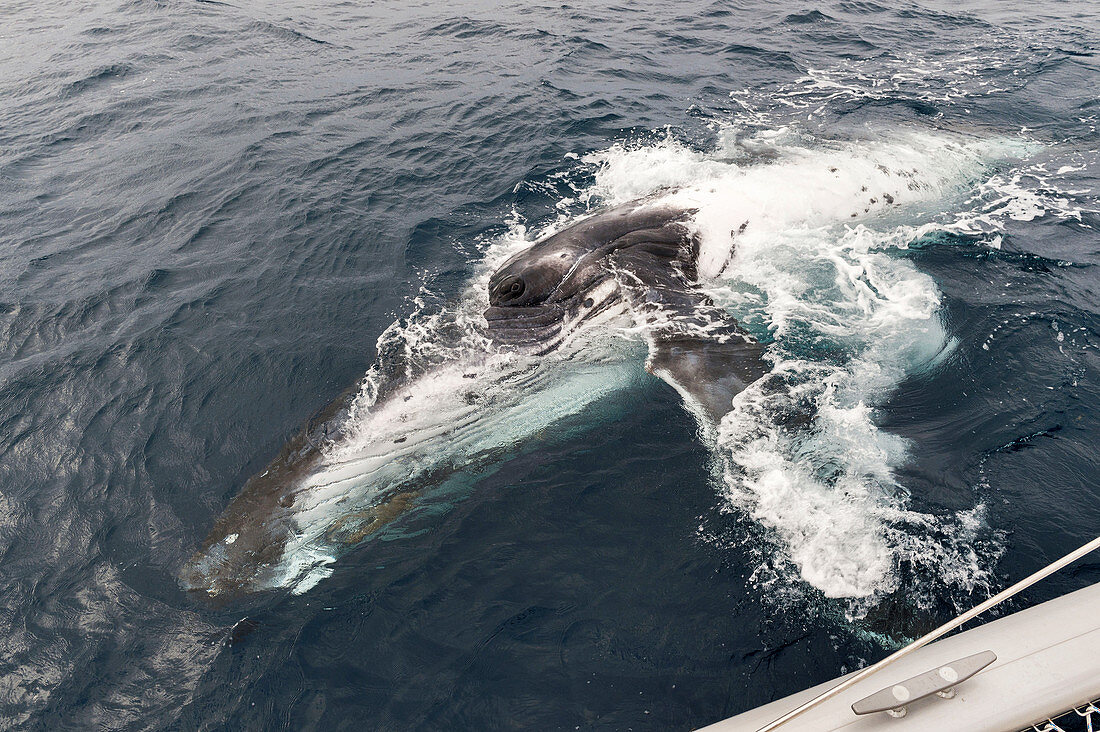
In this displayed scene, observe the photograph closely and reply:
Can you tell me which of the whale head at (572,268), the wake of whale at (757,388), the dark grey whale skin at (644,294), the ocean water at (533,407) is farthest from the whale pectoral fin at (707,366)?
the whale head at (572,268)

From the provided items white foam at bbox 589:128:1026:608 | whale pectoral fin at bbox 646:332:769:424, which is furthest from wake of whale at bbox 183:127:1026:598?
whale pectoral fin at bbox 646:332:769:424

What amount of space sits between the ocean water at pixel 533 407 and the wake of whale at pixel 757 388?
0.06 m

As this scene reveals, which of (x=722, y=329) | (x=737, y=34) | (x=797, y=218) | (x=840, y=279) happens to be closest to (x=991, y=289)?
(x=840, y=279)

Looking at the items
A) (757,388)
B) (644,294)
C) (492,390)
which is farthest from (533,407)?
(757,388)

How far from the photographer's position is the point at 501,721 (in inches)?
236

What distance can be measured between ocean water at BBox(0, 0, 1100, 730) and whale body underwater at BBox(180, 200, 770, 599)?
98 mm

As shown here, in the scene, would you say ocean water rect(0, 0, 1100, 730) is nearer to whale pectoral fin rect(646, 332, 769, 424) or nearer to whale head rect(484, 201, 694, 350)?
whale pectoral fin rect(646, 332, 769, 424)

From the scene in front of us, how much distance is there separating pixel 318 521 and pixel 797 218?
32.8ft

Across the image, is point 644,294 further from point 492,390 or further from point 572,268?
point 492,390

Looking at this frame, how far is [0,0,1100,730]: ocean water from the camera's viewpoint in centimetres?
647

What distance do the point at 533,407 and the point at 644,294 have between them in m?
2.85

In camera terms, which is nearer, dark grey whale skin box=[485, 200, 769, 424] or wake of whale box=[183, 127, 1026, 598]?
wake of whale box=[183, 127, 1026, 598]

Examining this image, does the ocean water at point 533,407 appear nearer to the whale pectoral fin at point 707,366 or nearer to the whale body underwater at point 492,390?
the whale body underwater at point 492,390

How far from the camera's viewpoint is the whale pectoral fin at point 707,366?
8.83 m
